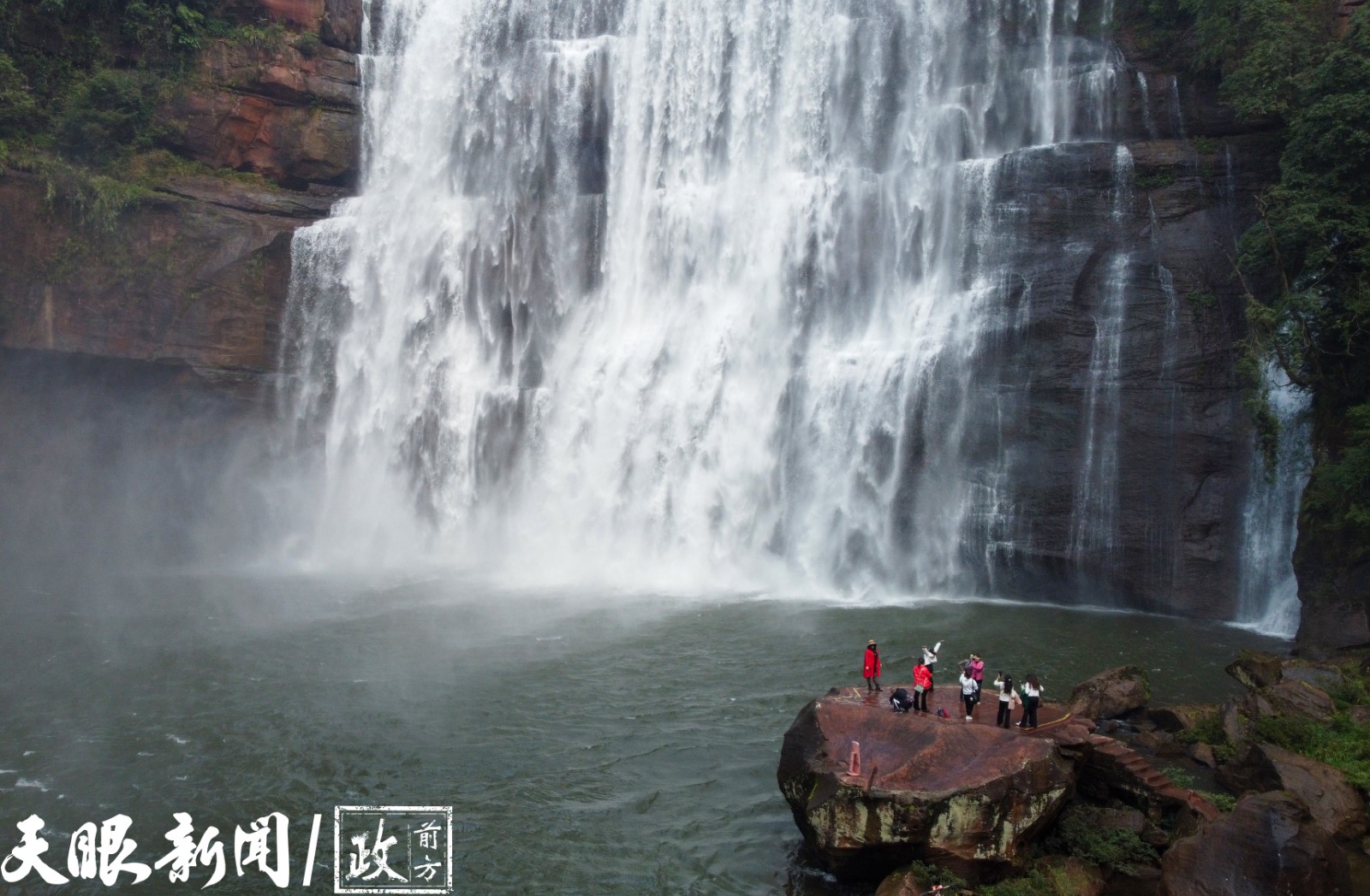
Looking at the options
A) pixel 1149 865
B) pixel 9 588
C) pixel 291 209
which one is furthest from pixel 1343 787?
pixel 291 209

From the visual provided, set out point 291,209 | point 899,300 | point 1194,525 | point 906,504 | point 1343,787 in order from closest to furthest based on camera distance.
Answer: point 1343,787 → point 1194,525 → point 906,504 → point 899,300 → point 291,209

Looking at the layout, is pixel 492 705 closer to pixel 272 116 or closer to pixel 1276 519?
pixel 1276 519

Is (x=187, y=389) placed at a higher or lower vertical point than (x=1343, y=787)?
higher

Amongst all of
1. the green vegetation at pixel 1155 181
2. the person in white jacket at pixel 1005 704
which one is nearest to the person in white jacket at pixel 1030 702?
the person in white jacket at pixel 1005 704

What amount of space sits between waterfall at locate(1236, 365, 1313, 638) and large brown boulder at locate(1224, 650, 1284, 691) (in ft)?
23.3

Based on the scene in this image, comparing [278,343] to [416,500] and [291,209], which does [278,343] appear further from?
[416,500]

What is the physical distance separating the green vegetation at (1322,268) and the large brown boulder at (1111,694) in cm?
747

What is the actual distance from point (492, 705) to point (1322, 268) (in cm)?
2065

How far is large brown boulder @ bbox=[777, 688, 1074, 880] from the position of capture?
11.5m

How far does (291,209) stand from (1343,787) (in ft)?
114

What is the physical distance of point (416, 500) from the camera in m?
34.3

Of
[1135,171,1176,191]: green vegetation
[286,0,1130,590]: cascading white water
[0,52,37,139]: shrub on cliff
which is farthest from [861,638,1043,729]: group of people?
[0,52,37,139]: shrub on cliff

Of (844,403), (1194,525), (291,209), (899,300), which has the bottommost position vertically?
(1194,525)

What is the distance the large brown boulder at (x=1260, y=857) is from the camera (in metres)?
10.8
